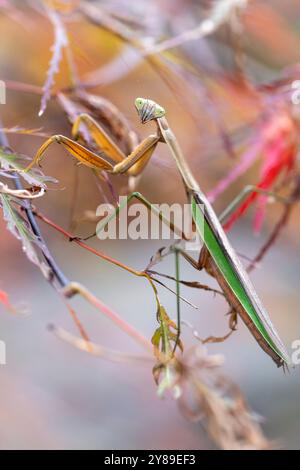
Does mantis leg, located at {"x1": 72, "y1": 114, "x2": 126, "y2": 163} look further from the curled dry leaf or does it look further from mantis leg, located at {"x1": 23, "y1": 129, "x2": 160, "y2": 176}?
the curled dry leaf

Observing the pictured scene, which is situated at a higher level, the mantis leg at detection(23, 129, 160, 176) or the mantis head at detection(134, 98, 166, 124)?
the mantis head at detection(134, 98, 166, 124)

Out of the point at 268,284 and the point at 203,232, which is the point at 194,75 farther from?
the point at 268,284

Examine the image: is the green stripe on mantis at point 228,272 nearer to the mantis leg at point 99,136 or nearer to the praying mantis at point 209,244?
the praying mantis at point 209,244

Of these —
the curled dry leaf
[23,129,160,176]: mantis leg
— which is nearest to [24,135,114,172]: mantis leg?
[23,129,160,176]: mantis leg

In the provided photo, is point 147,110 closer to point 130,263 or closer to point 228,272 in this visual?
point 228,272

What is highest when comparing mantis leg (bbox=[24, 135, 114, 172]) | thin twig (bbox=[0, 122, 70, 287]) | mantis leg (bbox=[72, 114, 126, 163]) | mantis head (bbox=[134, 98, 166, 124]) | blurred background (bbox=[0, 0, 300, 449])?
blurred background (bbox=[0, 0, 300, 449])

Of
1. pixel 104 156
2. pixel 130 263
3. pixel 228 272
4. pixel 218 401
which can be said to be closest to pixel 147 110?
pixel 104 156
